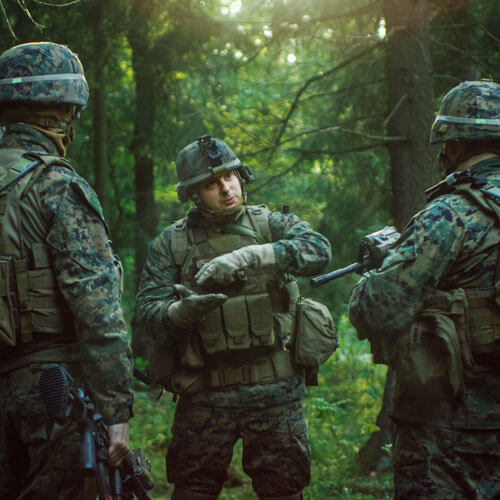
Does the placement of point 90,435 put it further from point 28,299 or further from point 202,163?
point 202,163

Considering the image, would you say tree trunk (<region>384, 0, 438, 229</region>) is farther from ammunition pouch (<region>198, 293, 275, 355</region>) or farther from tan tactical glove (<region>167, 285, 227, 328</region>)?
tan tactical glove (<region>167, 285, 227, 328</region>)

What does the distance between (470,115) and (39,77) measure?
2.06 meters

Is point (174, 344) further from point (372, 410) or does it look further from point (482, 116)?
point (372, 410)

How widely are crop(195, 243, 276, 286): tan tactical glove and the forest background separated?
226 centimetres

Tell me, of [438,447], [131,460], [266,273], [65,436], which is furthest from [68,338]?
[438,447]

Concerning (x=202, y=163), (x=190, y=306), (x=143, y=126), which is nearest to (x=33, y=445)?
(x=190, y=306)

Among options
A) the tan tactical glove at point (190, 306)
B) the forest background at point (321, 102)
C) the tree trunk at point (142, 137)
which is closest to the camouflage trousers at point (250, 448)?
the tan tactical glove at point (190, 306)

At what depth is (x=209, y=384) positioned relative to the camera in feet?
12.3

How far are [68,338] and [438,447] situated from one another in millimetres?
1764

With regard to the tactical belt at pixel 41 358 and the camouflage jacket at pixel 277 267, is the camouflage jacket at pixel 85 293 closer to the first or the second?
the tactical belt at pixel 41 358

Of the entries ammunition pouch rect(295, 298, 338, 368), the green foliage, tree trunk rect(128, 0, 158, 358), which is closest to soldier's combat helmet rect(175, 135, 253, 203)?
ammunition pouch rect(295, 298, 338, 368)

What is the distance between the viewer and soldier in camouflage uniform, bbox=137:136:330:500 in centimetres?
367

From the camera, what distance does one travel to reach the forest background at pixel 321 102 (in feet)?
18.1

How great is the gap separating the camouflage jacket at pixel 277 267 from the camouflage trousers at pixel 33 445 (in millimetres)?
1111
